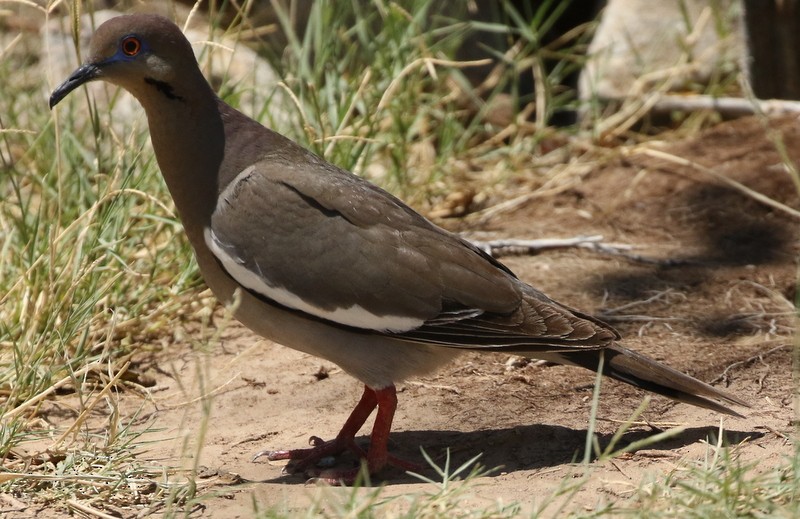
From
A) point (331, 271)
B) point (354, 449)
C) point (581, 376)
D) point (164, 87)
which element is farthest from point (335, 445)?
point (164, 87)

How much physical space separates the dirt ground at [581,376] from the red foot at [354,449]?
0.21ft

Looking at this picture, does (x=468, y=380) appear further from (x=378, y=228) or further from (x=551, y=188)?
(x=551, y=188)

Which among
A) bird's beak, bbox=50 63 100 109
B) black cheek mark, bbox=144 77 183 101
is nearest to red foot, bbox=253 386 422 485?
black cheek mark, bbox=144 77 183 101

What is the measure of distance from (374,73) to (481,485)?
3.02m

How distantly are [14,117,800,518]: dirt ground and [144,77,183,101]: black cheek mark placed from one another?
106 centimetres

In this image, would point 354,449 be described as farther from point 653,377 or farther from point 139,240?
point 139,240

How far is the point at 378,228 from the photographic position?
383 cm

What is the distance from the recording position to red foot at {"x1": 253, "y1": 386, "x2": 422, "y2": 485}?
3.76 metres

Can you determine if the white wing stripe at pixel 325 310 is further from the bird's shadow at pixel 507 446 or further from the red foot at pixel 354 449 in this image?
the bird's shadow at pixel 507 446

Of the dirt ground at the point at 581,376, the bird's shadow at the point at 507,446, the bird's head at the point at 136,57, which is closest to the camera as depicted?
the dirt ground at the point at 581,376

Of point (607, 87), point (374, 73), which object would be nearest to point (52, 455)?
point (374, 73)

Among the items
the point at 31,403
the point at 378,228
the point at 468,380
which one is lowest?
the point at 468,380

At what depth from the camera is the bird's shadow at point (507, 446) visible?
3691 mm

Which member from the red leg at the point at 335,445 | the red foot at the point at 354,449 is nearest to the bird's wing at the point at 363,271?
the red foot at the point at 354,449
